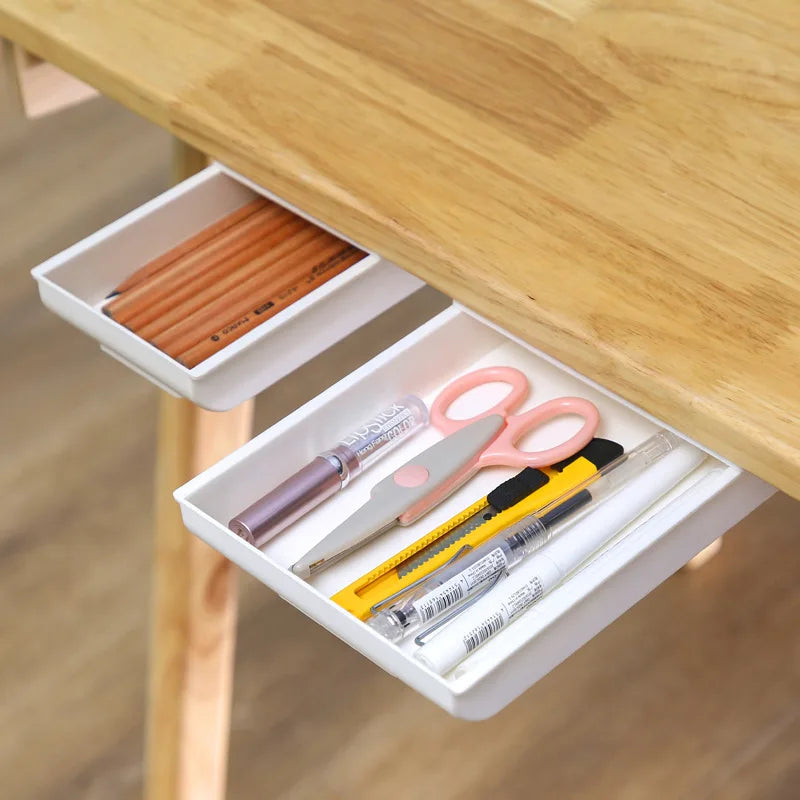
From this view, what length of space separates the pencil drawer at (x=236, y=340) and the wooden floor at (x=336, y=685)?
0.65m

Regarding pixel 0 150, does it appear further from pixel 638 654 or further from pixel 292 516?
pixel 292 516

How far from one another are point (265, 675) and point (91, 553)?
25cm

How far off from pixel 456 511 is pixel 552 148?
0.67 ft

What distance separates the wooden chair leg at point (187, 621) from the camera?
39.6 inches

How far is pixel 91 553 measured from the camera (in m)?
1.56

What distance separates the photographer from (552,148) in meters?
0.80

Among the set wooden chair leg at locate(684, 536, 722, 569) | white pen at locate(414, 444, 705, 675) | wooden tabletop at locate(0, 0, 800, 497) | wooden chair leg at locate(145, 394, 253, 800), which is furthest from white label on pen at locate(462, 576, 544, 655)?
wooden chair leg at locate(684, 536, 722, 569)

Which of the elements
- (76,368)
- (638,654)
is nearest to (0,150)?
(76,368)

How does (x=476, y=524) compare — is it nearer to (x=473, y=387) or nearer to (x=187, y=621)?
(x=473, y=387)

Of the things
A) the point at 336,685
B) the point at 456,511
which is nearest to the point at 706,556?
the point at 336,685

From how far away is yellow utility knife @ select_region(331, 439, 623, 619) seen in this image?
0.73 meters

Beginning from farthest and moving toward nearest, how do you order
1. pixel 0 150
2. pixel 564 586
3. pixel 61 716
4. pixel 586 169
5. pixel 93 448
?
pixel 0 150 < pixel 93 448 < pixel 61 716 < pixel 586 169 < pixel 564 586

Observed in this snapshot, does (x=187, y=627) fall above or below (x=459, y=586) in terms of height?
below

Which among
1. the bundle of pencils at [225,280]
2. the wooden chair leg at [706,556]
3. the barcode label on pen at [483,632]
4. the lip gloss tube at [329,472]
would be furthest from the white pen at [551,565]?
the wooden chair leg at [706,556]
